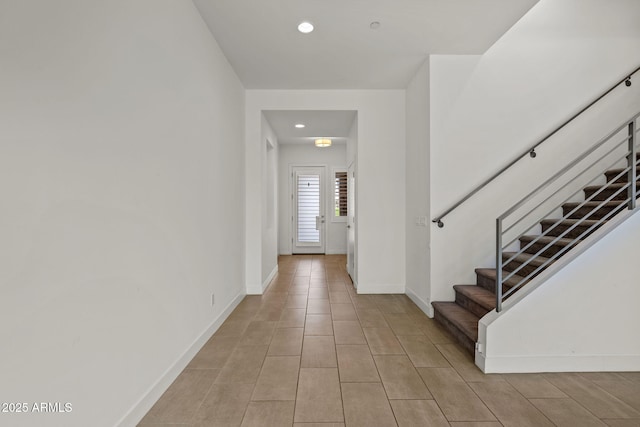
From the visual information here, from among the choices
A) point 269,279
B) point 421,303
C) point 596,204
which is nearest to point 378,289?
point 421,303

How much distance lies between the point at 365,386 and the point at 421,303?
1.93 m

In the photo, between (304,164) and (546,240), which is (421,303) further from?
(304,164)

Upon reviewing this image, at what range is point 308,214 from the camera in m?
8.73

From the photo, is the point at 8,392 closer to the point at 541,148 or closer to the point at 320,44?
the point at 320,44

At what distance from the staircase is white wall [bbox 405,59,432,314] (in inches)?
16.3

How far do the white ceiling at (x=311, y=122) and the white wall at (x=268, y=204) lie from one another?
0.17 m

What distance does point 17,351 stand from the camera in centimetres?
111

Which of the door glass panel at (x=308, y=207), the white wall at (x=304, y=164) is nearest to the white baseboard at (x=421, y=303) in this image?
the white wall at (x=304, y=164)

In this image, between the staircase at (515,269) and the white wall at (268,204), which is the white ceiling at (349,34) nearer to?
the white wall at (268,204)

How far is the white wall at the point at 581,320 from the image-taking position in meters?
2.36

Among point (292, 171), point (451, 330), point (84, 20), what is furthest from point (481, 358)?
point (292, 171)

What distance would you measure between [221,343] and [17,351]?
196cm

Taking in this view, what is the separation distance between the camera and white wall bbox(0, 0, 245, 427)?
3.67 ft

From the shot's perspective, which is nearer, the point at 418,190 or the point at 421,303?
the point at 421,303
